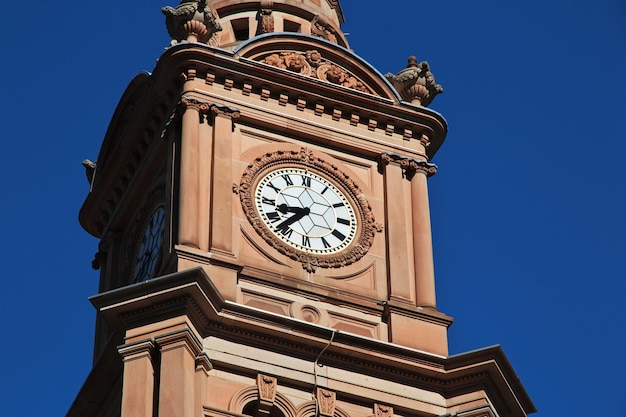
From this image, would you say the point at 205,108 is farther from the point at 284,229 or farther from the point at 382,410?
the point at 382,410

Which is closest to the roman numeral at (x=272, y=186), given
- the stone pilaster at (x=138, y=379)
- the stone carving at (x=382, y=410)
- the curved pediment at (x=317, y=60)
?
the curved pediment at (x=317, y=60)

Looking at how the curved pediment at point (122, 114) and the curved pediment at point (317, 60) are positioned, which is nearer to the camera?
the curved pediment at point (317, 60)

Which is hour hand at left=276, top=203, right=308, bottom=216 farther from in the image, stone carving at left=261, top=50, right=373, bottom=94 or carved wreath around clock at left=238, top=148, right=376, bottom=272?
stone carving at left=261, top=50, right=373, bottom=94

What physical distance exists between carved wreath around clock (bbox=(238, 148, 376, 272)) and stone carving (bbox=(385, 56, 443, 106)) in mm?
3347

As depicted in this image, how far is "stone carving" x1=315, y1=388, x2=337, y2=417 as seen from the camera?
166ft

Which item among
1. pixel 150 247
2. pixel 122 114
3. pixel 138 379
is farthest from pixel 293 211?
pixel 138 379

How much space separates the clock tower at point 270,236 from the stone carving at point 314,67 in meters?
0.04

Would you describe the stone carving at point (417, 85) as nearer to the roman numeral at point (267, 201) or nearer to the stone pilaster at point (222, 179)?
the stone pilaster at point (222, 179)

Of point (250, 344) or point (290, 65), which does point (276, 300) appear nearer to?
point (250, 344)

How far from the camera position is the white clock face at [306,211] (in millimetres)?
54188

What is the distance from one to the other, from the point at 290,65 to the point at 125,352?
404 inches

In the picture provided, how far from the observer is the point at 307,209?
180 feet

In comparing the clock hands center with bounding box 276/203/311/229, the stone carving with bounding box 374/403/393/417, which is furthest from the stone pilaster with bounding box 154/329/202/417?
the clock hands center with bounding box 276/203/311/229

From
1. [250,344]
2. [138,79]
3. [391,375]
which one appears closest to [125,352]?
[250,344]
